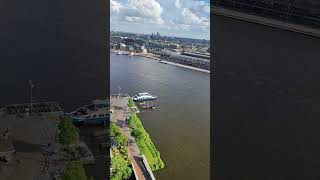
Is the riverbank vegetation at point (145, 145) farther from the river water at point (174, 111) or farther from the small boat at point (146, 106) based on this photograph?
the small boat at point (146, 106)

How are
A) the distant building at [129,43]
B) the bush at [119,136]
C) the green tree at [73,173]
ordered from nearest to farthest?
the green tree at [73,173], the bush at [119,136], the distant building at [129,43]

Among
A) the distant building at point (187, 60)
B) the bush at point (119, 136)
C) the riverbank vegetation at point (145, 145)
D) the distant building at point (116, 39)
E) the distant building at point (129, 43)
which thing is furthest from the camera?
the distant building at point (187, 60)
